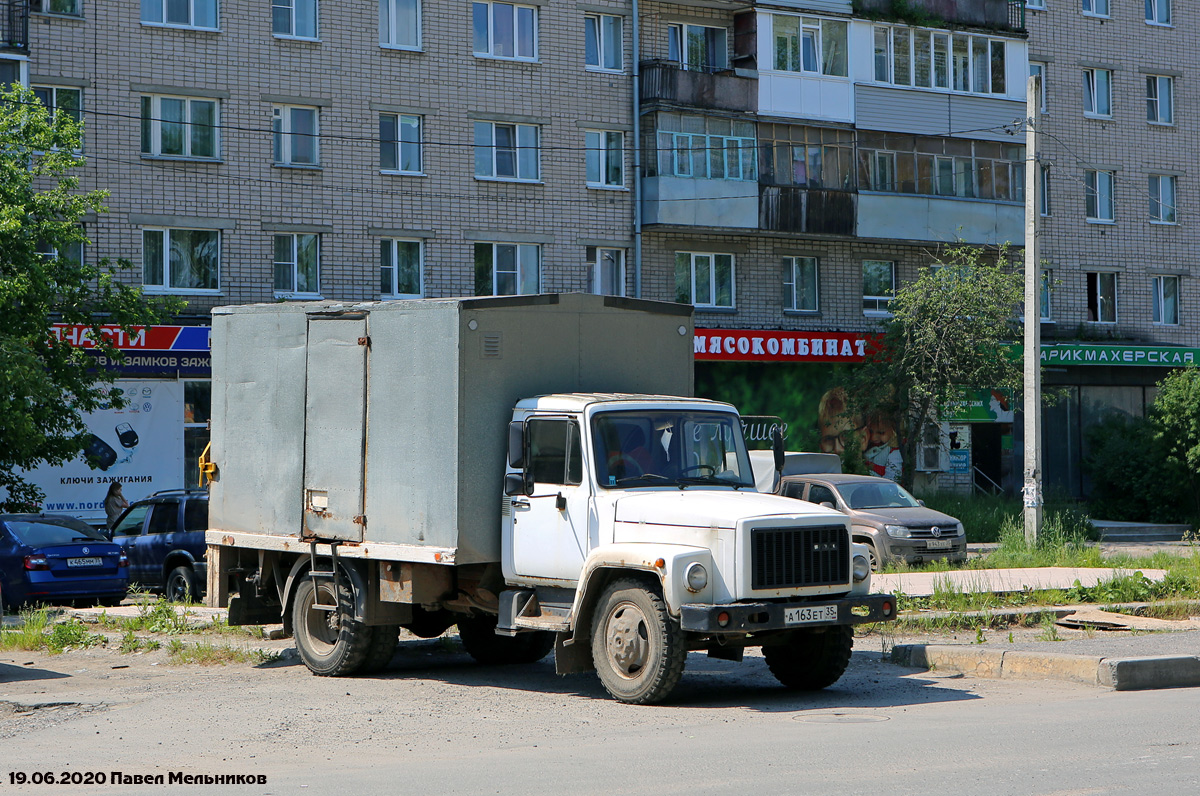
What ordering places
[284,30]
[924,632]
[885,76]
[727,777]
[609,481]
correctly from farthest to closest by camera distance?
[885,76], [284,30], [924,632], [609,481], [727,777]

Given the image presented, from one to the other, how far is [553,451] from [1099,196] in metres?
36.6

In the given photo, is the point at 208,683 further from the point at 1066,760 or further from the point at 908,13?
the point at 908,13

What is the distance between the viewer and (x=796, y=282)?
37.7m

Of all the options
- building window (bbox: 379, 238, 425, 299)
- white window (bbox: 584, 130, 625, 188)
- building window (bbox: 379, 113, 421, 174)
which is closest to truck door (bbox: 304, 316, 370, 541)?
building window (bbox: 379, 238, 425, 299)

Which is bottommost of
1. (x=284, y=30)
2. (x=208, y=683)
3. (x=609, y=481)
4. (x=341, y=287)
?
(x=208, y=683)

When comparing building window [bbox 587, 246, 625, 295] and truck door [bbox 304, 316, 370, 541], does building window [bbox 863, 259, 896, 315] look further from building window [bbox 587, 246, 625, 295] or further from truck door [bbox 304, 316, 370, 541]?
truck door [bbox 304, 316, 370, 541]

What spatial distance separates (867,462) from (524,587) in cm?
2756

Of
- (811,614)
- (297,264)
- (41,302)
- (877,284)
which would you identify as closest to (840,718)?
(811,614)

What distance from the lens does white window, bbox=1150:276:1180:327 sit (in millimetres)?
43938

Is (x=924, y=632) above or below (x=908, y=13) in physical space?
below

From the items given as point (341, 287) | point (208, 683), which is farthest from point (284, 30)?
point (208, 683)

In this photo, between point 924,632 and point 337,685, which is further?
point 924,632

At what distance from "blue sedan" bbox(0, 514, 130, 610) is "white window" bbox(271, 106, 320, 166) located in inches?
537

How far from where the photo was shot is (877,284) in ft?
128
